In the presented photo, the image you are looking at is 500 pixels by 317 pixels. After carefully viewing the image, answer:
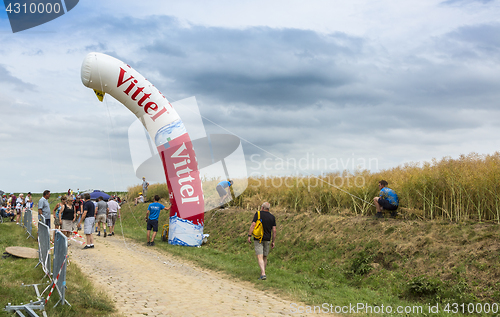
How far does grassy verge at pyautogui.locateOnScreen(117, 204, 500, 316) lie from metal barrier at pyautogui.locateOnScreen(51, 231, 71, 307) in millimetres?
4295

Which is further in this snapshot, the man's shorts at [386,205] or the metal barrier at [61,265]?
the man's shorts at [386,205]

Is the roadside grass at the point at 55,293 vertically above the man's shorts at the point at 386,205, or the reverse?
the man's shorts at the point at 386,205

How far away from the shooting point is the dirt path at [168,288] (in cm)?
629

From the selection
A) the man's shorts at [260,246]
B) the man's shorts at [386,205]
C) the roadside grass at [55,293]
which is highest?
the man's shorts at [386,205]

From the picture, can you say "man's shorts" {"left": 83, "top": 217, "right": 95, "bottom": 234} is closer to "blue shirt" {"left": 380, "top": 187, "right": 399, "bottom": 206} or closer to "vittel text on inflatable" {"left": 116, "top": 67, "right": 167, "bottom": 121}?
"vittel text on inflatable" {"left": 116, "top": 67, "right": 167, "bottom": 121}

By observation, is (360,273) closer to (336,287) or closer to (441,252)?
(336,287)

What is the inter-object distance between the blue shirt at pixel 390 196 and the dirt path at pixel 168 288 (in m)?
4.94

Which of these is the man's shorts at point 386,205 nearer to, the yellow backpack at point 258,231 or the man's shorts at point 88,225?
the yellow backpack at point 258,231

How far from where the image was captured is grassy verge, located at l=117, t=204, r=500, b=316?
23.2 feet

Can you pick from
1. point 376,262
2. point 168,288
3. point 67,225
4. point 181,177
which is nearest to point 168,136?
point 181,177

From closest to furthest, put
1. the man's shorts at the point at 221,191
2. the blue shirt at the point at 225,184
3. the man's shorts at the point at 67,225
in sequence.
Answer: the man's shorts at the point at 67,225
the blue shirt at the point at 225,184
the man's shorts at the point at 221,191

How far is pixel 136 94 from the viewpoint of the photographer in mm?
13914

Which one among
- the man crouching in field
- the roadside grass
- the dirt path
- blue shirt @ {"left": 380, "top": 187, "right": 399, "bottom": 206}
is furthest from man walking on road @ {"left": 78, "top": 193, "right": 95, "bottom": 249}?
blue shirt @ {"left": 380, "top": 187, "right": 399, "bottom": 206}

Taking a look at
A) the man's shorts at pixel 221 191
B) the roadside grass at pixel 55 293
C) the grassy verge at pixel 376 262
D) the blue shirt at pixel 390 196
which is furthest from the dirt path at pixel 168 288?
the man's shorts at pixel 221 191
